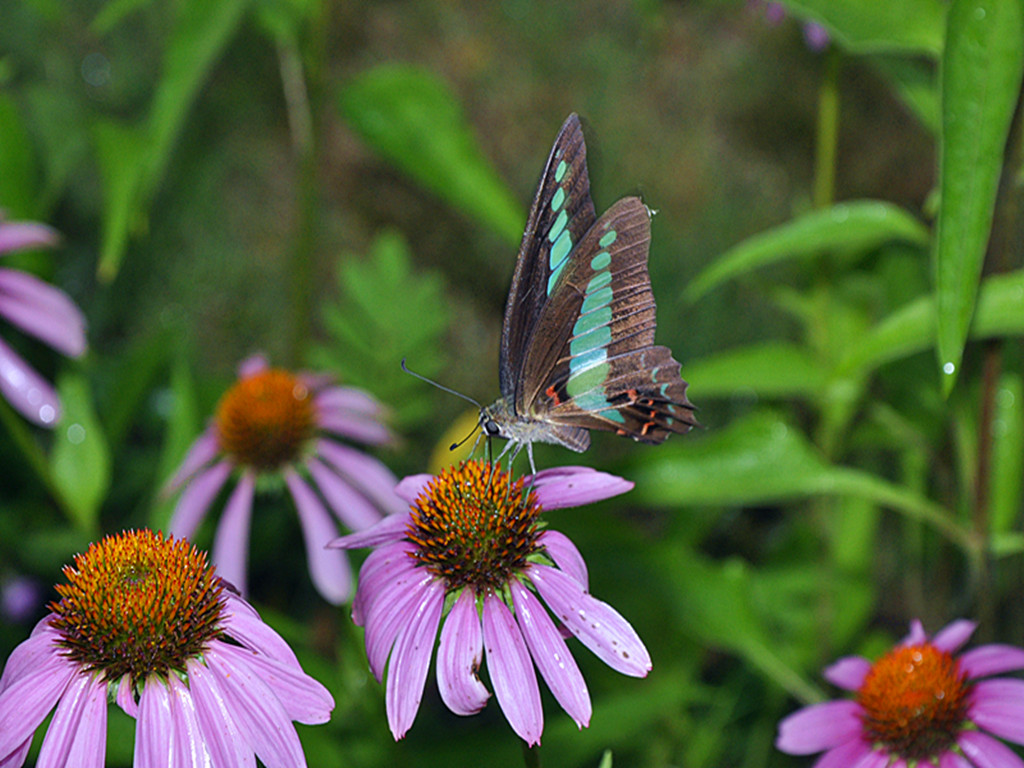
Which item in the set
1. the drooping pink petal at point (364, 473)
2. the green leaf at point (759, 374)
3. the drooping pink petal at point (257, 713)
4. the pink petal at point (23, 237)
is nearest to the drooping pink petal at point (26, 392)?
the pink petal at point (23, 237)

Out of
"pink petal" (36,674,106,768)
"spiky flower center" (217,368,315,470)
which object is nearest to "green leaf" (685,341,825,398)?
"spiky flower center" (217,368,315,470)

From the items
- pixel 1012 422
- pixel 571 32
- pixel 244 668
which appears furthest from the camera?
pixel 571 32

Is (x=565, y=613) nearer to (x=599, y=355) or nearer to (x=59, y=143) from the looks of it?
(x=599, y=355)

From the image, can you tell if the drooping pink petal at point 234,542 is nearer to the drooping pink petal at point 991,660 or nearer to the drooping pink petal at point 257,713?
the drooping pink petal at point 257,713

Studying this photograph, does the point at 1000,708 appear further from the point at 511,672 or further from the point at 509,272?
the point at 509,272

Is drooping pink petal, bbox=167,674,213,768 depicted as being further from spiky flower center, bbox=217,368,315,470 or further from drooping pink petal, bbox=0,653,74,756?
spiky flower center, bbox=217,368,315,470

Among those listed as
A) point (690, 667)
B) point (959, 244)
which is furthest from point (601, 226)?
point (690, 667)

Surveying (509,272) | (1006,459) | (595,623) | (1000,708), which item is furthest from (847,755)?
(509,272)
